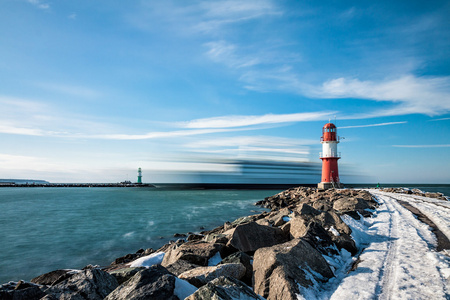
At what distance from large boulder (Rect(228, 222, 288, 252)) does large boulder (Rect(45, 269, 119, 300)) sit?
3.10 m

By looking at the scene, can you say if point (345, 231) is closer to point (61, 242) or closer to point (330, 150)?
point (61, 242)

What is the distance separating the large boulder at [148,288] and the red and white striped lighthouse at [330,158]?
3039 cm

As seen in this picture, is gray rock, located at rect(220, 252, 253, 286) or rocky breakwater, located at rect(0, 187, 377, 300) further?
gray rock, located at rect(220, 252, 253, 286)

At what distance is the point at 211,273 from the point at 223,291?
4.19 feet

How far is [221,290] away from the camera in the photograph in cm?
314

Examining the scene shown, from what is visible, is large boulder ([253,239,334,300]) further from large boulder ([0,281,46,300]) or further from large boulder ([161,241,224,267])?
large boulder ([0,281,46,300])

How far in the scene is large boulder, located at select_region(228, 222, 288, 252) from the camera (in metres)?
6.52

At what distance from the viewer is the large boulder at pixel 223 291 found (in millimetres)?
3037

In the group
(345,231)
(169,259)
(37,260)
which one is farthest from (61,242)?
(345,231)

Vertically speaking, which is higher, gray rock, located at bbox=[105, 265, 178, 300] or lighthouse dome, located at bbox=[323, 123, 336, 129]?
lighthouse dome, located at bbox=[323, 123, 336, 129]

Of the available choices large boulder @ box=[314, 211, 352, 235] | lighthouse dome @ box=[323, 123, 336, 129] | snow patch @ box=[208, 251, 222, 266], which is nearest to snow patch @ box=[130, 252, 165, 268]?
snow patch @ box=[208, 251, 222, 266]

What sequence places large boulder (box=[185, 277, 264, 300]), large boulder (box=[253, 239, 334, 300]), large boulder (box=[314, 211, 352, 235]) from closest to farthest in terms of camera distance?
large boulder (box=[185, 277, 264, 300]) < large boulder (box=[253, 239, 334, 300]) < large boulder (box=[314, 211, 352, 235])

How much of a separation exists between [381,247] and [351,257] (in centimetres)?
103

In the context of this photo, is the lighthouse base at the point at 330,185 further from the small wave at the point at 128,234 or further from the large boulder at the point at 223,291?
the large boulder at the point at 223,291
